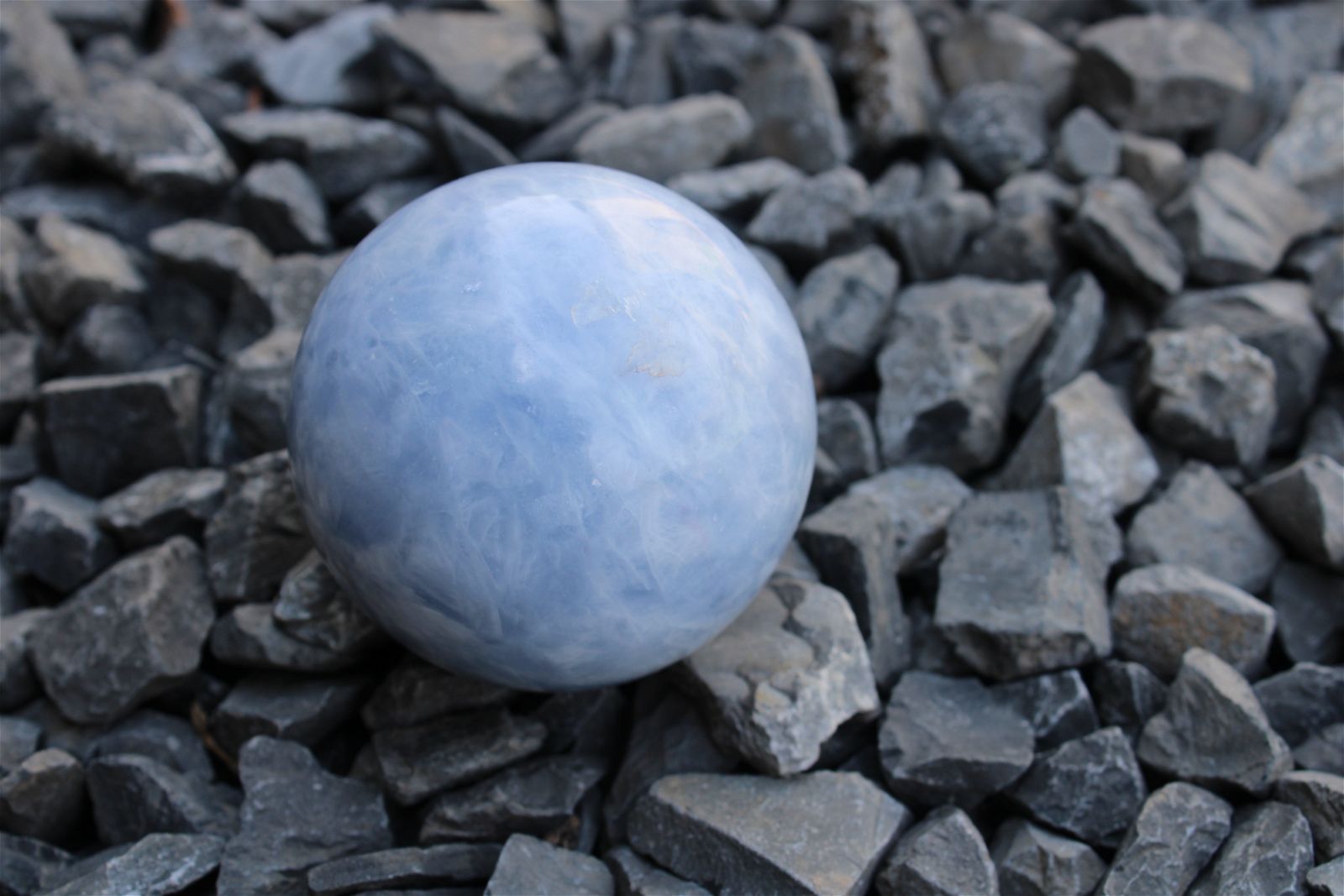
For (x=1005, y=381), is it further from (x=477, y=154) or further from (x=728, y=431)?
(x=477, y=154)

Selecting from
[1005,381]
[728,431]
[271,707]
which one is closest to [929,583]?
[1005,381]

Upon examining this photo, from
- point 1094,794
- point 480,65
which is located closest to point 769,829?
point 1094,794

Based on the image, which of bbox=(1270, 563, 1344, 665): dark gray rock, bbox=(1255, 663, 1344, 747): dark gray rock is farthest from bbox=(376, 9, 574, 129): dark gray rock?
bbox=(1255, 663, 1344, 747): dark gray rock

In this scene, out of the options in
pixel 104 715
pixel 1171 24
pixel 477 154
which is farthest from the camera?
pixel 1171 24

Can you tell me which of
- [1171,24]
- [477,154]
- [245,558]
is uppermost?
[1171,24]

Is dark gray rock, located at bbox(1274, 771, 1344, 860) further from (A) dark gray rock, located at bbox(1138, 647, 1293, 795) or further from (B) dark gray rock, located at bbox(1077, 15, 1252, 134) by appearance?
(B) dark gray rock, located at bbox(1077, 15, 1252, 134)

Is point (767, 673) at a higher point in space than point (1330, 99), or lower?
lower
